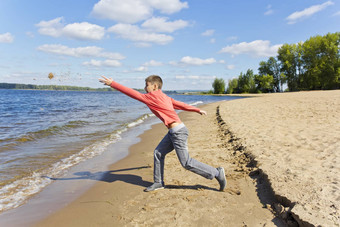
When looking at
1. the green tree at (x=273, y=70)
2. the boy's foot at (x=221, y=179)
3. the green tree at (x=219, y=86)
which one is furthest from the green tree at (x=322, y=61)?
the boy's foot at (x=221, y=179)

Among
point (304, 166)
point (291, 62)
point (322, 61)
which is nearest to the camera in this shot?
point (304, 166)

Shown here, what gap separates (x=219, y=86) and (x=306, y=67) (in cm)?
4803

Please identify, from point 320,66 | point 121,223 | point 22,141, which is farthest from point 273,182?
point 320,66

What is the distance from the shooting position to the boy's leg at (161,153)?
3842 millimetres

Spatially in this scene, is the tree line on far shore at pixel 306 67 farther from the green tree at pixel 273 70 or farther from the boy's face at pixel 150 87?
the boy's face at pixel 150 87

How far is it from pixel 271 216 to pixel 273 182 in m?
0.88

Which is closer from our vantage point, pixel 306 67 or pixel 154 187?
pixel 154 187

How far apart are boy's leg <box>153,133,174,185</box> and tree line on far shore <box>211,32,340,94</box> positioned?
207ft

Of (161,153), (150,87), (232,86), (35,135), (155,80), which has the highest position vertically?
(232,86)

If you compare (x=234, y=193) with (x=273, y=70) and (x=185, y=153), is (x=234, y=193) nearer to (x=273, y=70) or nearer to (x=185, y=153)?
(x=185, y=153)

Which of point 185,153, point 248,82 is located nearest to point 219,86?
point 248,82

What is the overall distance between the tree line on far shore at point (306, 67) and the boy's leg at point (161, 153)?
2478 inches

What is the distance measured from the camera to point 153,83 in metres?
3.77

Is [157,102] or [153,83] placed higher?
[153,83]
